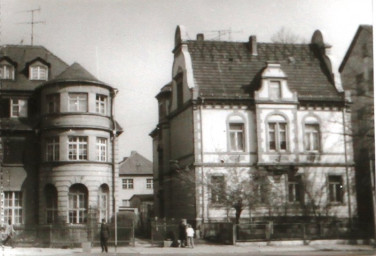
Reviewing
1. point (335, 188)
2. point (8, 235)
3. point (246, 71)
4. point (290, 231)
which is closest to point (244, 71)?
point (246, 71)

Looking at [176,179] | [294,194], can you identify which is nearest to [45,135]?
[176,179]

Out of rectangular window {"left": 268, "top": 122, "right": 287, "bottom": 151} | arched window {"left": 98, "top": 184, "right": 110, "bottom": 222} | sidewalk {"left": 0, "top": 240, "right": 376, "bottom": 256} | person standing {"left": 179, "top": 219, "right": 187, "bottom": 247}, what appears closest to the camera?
sidewalk {"left": 0, "top": 240, "right": 376, "bottom": 256}

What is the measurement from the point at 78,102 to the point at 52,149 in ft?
6.60

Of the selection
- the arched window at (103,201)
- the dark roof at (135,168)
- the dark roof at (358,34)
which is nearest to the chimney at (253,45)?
the dark roof at (358,34)

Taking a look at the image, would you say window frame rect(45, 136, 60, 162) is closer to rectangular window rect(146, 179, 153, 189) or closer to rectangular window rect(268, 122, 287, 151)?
rectangular window rect(268, 122, 287, 151)

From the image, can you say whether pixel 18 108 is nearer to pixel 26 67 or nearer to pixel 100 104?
pixel 26 67

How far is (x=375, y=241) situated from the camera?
16.9 meters

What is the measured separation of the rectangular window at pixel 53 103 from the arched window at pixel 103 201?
12.1 ft

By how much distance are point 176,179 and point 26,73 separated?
7.36 m

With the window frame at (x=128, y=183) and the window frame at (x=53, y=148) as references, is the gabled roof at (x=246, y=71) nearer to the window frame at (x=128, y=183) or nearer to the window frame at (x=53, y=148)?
the window frame at (x=53, y=148)

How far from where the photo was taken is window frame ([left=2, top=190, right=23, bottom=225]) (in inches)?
805

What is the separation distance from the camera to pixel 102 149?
2503 centimetres

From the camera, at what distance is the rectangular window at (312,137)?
2355 centimetres

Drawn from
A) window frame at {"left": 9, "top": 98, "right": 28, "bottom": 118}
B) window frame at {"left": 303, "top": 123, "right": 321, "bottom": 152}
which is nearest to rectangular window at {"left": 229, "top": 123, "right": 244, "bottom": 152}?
window frame at {"left": 303, "top": 123, "right": 321, "bottom": 152}
